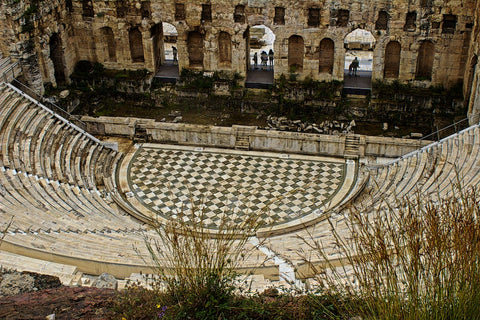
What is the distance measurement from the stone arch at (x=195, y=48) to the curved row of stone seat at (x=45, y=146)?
25.9ft

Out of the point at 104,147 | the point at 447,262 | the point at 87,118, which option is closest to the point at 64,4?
the point at 87,118

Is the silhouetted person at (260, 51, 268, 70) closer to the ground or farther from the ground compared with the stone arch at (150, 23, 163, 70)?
closer to the ground

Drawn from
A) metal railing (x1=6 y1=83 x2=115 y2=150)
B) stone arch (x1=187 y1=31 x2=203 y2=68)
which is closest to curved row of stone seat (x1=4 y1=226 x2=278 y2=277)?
metal railing (x1=6 y1=83 x2=115 y2=150)

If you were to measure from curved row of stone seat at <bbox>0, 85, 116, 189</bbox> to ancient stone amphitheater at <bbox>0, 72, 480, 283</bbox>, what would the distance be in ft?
0.15

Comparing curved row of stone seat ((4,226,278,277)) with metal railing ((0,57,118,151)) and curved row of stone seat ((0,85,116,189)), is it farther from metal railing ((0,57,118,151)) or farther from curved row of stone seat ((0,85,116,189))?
Answer: metal railing ((0,57,118,151))

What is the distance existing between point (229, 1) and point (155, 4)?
3816 millimetres

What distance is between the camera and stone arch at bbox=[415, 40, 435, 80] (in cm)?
2869

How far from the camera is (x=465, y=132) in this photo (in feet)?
76.5

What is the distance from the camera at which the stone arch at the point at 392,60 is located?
29.1 metres

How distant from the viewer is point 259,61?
34.4m

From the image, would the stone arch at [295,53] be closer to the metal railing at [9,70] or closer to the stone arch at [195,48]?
the stone arch at [195,48]

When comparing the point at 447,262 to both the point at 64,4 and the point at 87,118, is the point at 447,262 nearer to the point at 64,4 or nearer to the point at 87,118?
the point at 87,118

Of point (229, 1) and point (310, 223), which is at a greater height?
point (229, 1)

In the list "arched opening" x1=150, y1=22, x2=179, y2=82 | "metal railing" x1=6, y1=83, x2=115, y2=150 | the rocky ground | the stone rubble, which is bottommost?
the stone rubble
